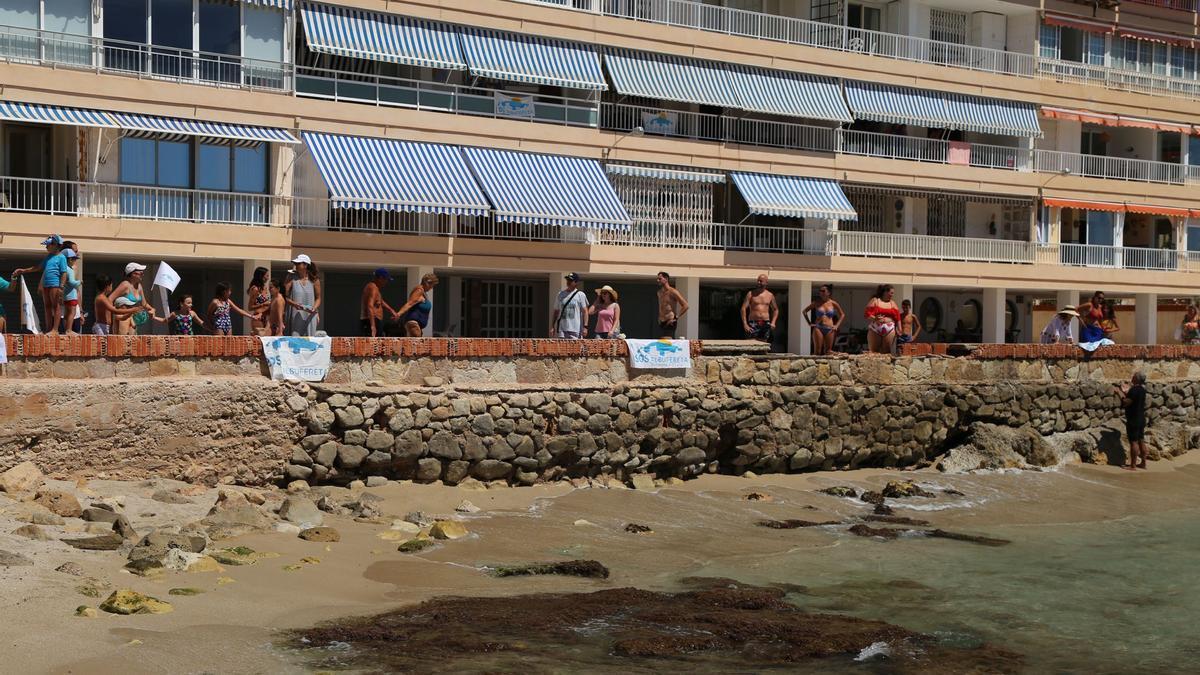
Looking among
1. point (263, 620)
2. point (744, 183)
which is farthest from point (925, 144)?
point (263, 620)

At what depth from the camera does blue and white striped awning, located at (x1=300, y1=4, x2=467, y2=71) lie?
2795 cm

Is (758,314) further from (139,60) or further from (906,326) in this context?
(139,60)

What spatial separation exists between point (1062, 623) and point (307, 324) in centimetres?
1090

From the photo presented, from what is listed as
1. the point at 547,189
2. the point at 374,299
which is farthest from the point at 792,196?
the point at 374,299

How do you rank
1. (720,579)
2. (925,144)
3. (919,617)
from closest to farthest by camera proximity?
(919,617)
(720,579)
(925,144)

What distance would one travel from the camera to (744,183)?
33.9 meters

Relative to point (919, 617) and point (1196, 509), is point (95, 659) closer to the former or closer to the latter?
point (919, 617)

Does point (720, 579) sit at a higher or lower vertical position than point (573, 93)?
lower

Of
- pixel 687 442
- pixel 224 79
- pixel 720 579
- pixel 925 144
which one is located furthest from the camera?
pixel 925 144

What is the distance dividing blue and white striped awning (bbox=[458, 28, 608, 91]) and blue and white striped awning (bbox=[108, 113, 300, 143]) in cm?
452

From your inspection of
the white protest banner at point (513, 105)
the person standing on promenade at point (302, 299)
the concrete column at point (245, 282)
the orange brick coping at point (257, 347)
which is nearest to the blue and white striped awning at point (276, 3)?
the white protest banner at point (513, 105)

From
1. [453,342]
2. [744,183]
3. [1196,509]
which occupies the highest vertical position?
[744,183]

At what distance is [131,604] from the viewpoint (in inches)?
464

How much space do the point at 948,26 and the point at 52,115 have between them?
2461 centimetres
